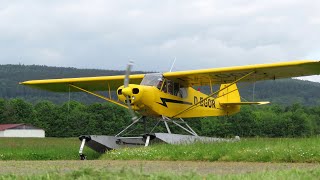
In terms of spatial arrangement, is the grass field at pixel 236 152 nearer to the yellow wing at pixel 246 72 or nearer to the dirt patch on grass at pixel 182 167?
the dirt patch on grass at pixel 182 167

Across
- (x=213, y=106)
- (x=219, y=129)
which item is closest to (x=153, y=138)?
(x=213, y=106)

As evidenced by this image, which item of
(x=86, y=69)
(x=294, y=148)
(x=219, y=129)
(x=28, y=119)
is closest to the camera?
(x=294, y=148)

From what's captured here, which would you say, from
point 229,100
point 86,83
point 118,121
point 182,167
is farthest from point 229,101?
point 118,121

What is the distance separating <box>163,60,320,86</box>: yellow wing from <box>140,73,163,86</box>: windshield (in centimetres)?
40

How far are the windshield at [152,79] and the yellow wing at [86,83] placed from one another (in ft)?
6.34

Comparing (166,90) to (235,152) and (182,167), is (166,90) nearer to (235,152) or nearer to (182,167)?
(235,152)

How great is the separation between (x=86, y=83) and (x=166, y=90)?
4482 millimetres

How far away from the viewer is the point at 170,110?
22.9m

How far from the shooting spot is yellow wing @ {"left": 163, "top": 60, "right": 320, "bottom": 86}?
20500mm

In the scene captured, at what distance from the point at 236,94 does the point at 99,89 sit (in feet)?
24.2

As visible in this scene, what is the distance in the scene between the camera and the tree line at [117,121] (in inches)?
2808

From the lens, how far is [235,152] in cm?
1470

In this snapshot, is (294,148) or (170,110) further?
(170,110)

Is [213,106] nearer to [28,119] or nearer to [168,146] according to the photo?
[168,146]
